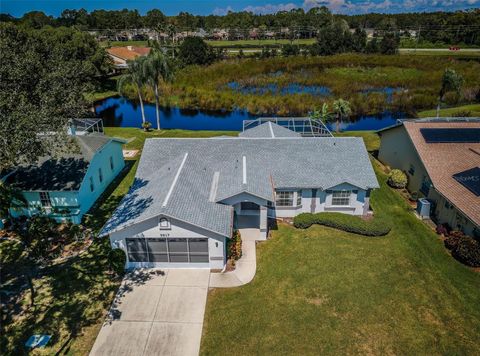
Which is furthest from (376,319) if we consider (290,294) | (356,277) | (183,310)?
(183,310)

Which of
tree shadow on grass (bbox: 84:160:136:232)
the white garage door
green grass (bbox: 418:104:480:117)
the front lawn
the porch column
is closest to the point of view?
the front lawn

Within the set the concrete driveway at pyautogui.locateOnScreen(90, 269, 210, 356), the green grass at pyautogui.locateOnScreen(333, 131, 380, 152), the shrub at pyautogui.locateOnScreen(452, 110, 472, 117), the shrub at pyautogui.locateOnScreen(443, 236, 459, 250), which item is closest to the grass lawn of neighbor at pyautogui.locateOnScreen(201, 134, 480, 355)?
the shrub at pyautogui.locateOnScreen(443, 236, 459, 250)

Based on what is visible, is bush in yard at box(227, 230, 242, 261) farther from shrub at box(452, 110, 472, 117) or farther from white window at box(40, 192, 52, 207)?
shrub at box(452, 110, 472, 117)

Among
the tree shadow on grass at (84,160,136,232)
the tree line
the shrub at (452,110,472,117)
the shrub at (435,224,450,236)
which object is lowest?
the shrub at (435,224,450,236)

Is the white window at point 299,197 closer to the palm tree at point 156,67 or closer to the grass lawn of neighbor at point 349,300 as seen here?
the grass lawn of neighbor at point 349,300

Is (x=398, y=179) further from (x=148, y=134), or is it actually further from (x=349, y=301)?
(x=148, y=134)
